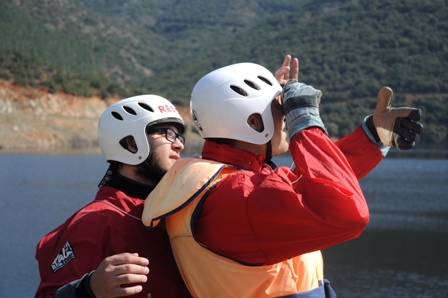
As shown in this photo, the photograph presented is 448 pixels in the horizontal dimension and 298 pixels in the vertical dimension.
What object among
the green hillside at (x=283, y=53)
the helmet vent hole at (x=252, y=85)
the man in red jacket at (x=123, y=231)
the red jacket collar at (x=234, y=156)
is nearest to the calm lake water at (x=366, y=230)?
the man in red jacket at (x=123, y=231)

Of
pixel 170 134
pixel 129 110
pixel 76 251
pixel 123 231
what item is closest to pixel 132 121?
pixel 129 110

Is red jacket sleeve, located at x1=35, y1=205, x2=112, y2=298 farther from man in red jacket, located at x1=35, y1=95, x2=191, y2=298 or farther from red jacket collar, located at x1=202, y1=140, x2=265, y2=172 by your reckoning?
red jacket collar, located at x1=202, y1=140, x2=265, y2=172

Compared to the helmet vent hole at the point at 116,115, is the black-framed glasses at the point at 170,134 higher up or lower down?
lower down

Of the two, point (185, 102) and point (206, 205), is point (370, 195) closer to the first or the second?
point (206, 205)

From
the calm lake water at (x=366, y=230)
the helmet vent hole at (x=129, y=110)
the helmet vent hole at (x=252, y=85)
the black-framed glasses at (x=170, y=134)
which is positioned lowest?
the calm lake water at (x=366, y=230)

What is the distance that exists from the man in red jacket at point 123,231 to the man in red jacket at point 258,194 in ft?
0.83

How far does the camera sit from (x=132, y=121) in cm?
376

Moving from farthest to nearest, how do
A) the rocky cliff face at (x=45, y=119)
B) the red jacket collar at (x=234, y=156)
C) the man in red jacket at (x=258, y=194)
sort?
the rocky cliff face at (x=45, y=119) < the red jacket collar at (x=234, y=156) < the man in red jacket at (x=258, y=194)

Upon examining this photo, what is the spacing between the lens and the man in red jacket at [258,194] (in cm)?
243

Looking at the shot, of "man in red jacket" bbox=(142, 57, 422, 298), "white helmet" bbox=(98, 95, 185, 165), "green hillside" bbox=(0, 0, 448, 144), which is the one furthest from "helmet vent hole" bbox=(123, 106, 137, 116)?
"green hillside" bbox=(0, 0, 448, 144)

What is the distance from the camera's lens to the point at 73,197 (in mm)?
27047

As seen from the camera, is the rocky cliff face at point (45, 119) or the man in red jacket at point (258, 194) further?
the rocky cliff face at point (45, 119)

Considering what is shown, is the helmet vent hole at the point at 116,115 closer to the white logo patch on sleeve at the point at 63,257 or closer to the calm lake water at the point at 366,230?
the white logo patch on sleeve at the point at 63,257

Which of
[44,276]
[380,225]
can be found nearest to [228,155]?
[44,276]
